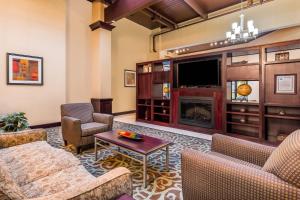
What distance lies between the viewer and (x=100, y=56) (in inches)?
208

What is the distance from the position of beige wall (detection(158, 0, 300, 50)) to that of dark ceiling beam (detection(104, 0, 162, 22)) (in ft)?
8.84

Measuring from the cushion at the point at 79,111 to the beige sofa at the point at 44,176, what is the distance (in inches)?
45.6

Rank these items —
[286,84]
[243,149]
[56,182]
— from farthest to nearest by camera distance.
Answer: [286,84] → [243,149] → [56,182]

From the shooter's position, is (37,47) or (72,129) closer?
(72,129)

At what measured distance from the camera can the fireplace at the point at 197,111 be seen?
172 inches

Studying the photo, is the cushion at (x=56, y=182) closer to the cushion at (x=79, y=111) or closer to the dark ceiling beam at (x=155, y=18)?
the cushion at (x=79, y=111)

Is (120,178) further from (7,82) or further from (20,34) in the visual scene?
(20,34)

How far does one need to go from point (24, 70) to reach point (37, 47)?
70 cm

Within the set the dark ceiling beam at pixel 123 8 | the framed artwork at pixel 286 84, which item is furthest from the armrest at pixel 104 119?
the framed artwork at pixel 286 84

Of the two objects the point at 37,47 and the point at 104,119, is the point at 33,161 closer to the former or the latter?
the point at 104,119

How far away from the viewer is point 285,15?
4.43m

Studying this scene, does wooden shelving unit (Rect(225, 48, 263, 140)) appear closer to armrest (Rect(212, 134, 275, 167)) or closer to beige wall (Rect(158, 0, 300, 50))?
beige wall (Rect(158, 0, 300, 50))

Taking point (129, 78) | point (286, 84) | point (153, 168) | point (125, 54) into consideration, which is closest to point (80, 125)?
point (153, 168)

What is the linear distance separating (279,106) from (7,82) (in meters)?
6.09
